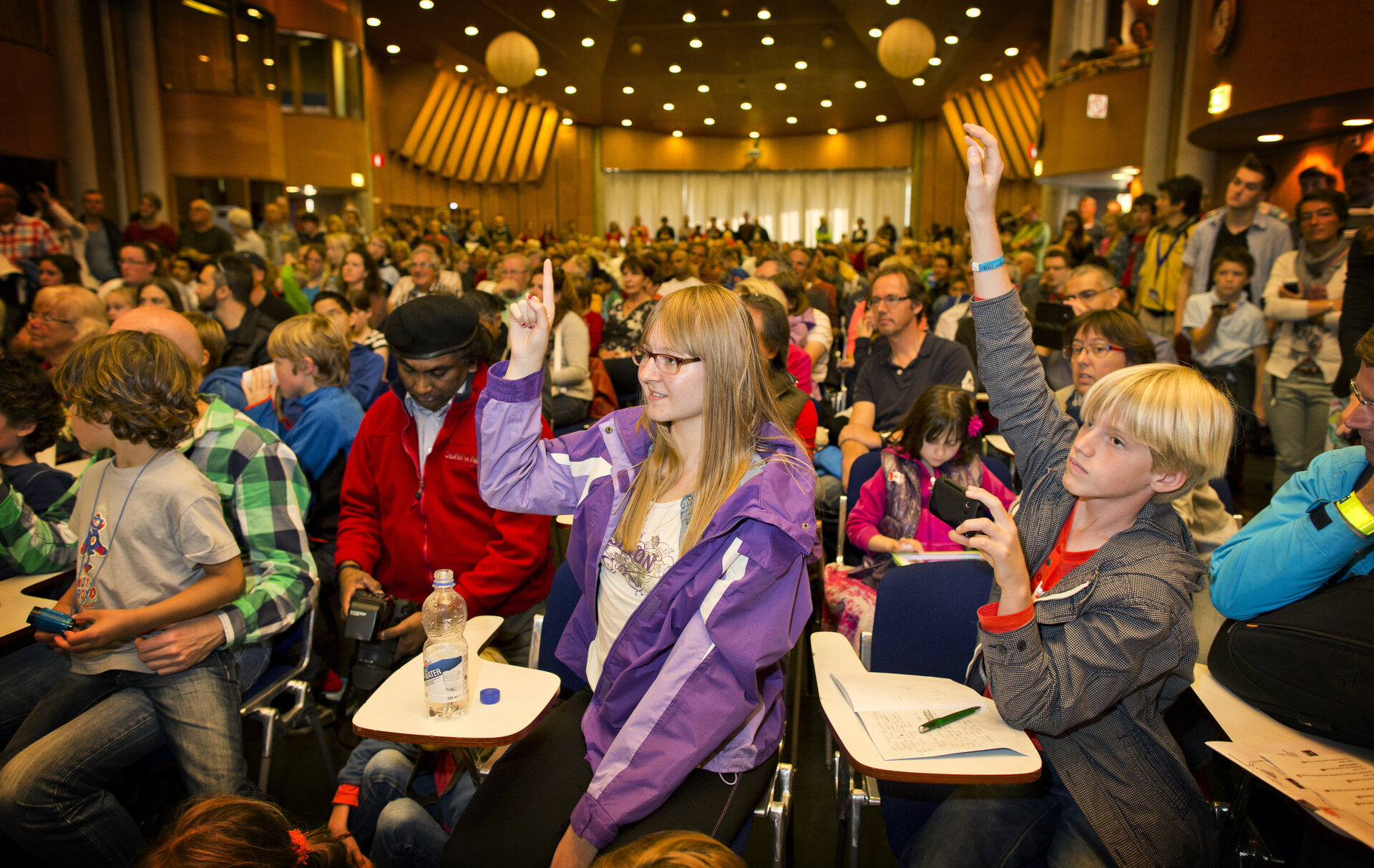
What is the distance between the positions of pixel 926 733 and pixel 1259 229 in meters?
4.69

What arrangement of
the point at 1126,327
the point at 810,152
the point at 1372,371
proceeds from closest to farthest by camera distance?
1. the point at 1372,371
2. the point at 1126,327
3. the point at 810,152

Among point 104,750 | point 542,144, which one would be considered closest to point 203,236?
point 104,750

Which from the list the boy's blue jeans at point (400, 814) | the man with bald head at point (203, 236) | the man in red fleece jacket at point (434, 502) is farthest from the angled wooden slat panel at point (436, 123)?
the boy's blue jeans at point (400, 814)

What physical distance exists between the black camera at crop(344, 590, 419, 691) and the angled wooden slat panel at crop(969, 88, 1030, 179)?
1871 centimetres

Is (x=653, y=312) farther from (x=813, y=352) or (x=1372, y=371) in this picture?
(x=813, y=352)

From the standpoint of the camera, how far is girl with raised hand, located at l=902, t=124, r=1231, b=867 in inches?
55.1

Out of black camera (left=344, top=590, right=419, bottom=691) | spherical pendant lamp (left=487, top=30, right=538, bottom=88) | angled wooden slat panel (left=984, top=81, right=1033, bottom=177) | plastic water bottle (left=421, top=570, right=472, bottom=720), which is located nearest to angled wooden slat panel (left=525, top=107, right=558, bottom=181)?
spherical pendant lamp (left=487, top=30, right=538, bottom=88)

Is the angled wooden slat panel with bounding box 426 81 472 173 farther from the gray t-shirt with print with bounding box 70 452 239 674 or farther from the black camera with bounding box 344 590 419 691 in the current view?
the black camera with bounding box 344 590 419 691

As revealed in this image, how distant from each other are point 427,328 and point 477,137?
19552 millimetres

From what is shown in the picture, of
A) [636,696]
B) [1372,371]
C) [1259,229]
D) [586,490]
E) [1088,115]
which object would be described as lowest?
[636,696]

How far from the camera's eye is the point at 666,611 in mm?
1570

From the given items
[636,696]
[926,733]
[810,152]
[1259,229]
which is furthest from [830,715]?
[810,152]

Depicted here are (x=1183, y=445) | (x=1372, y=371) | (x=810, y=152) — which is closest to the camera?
(x=1183, y=445)

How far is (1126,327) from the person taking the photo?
2.77 m
